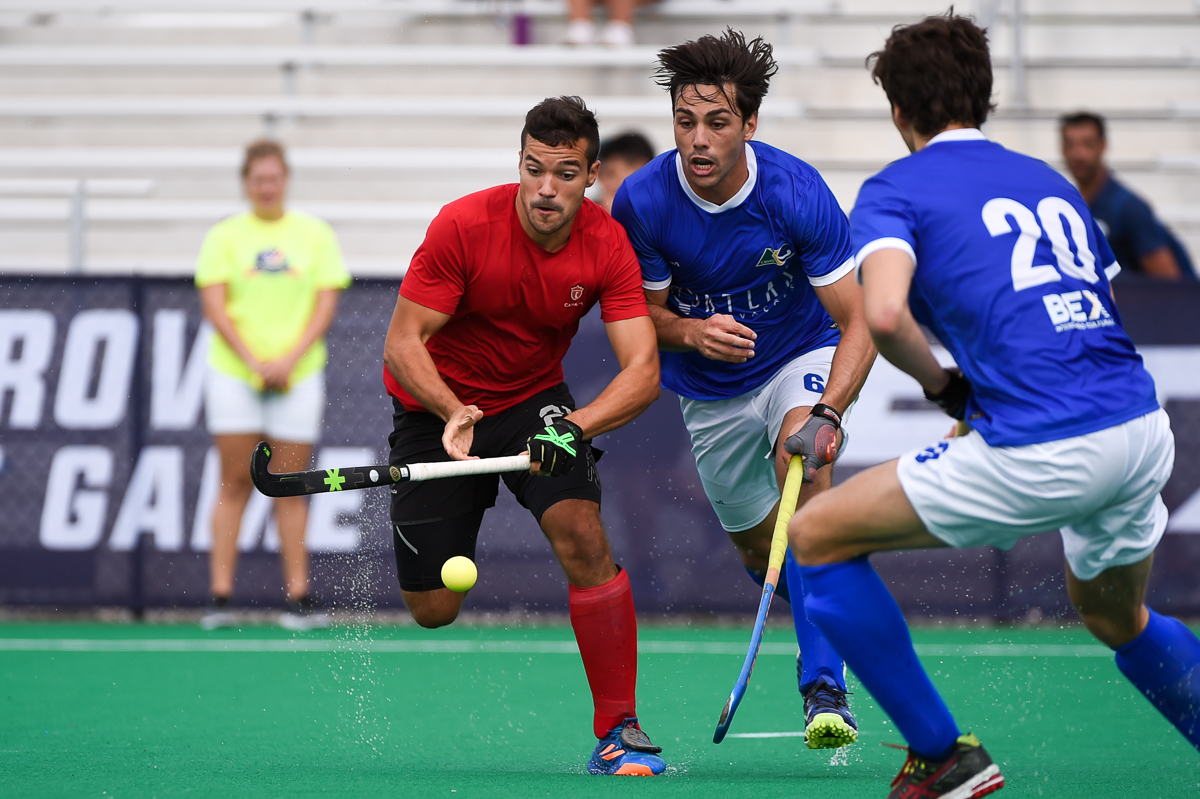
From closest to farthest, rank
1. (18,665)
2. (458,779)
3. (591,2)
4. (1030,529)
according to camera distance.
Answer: (1030,529) < (458,779) < (18,665) < (591,2)

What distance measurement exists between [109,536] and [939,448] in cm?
508

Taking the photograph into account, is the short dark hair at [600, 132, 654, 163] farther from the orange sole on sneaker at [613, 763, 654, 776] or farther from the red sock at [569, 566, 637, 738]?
the orange sole on sneaker at [613, 763, 654, 776]

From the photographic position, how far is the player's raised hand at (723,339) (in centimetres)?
421

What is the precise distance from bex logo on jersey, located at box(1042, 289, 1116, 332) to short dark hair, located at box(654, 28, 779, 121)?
1.33 m

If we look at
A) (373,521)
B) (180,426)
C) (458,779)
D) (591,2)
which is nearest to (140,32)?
(591,2)

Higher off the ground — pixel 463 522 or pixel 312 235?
pixel 312 235

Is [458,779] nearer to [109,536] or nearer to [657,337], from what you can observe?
[657,337]

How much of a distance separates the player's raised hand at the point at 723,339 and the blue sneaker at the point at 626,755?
3.71 ft

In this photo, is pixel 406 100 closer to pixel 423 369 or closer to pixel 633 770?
pixel 423 369

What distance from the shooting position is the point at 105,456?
6.94 m

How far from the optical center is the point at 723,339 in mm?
4207

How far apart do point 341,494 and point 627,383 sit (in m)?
3.16

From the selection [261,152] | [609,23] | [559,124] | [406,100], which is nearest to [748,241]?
[559,124]

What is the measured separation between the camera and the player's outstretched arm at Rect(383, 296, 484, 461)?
4070 millimetres
